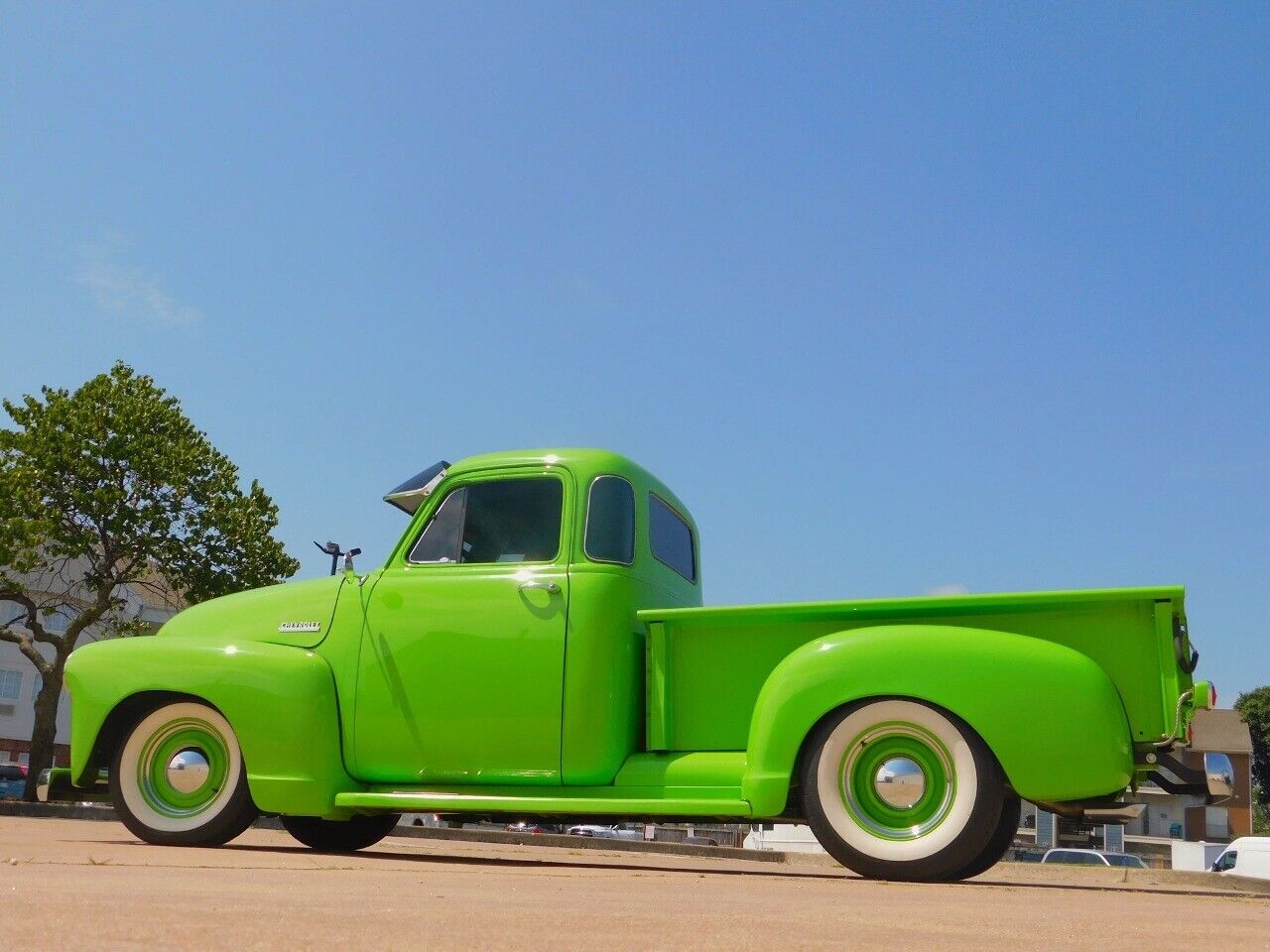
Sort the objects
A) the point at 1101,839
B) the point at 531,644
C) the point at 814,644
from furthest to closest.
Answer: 1. the point at 1101,839
2. the point at 531,644
3. the point at 814,644

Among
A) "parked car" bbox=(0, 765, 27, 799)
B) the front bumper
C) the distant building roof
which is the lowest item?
"parked car" bbox=(0, 765, 27, 799)

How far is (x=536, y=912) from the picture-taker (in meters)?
2.94

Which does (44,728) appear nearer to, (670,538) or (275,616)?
(275,616)

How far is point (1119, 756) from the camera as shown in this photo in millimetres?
5211

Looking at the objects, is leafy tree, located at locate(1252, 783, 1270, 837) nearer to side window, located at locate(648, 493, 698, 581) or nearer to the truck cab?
side window, located at locate(648, 493, 698, 581)

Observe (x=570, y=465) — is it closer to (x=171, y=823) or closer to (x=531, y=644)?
(x=531, y=644)

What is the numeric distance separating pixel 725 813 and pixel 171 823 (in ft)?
10.9

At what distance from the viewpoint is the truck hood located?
7156 millimetres

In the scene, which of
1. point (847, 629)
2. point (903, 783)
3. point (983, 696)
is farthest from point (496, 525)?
point (983, 696)

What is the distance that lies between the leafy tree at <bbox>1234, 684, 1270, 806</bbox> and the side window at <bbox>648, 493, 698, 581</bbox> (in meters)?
83.8

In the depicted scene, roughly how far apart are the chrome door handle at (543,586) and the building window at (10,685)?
208 feet

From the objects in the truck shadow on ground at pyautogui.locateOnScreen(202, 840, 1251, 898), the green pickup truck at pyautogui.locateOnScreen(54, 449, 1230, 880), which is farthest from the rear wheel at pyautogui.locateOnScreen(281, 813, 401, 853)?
the truck shadow on ground at pyautogui.locateOnScreen(202, 840, 1251, 898)

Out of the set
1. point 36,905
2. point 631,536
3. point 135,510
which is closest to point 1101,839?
point 135,510

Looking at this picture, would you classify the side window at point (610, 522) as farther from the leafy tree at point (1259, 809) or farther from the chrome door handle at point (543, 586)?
the leafy tree at point (1259, 809)
